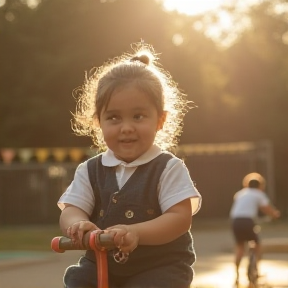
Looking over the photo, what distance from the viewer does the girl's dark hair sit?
402 centimetres

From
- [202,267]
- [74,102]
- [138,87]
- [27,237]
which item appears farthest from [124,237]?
[74,102]

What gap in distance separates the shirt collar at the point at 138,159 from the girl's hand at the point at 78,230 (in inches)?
20.7

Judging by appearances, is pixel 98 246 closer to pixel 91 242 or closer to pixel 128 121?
pixel 91 242

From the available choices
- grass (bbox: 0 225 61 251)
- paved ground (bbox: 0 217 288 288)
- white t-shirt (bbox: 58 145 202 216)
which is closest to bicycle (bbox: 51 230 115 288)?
white t-shirt (bbox: 58 145 202 216)

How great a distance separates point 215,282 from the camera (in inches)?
612

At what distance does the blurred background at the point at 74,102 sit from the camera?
34125 mm

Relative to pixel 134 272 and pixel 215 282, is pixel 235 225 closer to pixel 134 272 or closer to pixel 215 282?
pixel 215 282

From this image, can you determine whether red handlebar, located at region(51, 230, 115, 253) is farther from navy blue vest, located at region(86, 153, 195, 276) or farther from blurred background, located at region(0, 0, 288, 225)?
blurred background, located at region(0, 0, 288, 225)

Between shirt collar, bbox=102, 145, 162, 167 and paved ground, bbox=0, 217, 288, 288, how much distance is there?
29.9ft

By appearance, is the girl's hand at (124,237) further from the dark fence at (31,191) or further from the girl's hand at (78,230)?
the dark fence at (31,191)

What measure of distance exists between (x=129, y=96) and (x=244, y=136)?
3994cm

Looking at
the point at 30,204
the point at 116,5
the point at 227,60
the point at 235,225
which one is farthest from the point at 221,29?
the point at 235,225

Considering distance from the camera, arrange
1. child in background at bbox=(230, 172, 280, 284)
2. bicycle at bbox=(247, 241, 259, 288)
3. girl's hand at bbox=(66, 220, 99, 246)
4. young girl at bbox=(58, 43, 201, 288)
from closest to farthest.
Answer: girl's hand at bbox=(66, 220, 99, 246), young girl at bbox=(58, 43, 201, 288), bicycle at bbox=(247, 241, 259, 288), child in background at bbox=(230, 172, 280, 284)

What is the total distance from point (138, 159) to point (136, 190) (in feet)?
0.50
